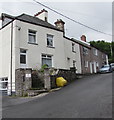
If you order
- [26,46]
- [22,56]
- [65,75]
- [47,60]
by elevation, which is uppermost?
[26,46]

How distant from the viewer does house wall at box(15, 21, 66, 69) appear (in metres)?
17.5

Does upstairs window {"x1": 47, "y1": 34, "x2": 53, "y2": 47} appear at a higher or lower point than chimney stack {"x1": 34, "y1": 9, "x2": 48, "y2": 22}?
lower

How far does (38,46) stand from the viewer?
19.2 metres

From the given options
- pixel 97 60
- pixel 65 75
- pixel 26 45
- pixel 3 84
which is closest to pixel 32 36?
pixel 26 45

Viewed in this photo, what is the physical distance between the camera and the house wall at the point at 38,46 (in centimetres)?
1748

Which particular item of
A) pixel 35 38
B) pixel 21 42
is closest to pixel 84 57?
pixel 35 38

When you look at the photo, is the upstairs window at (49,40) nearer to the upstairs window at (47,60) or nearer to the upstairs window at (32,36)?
the upstairs window at (47,60)

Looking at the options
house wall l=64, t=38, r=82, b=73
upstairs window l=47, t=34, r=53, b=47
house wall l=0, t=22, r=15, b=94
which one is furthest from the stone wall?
house wall l=64, t=38, r=82, b=73

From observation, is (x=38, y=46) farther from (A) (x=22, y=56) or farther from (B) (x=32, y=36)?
(A) (x=22, y=56)

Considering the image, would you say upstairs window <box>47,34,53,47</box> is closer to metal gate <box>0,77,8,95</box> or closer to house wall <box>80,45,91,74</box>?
metal gate <box>0,77,8,95</box>

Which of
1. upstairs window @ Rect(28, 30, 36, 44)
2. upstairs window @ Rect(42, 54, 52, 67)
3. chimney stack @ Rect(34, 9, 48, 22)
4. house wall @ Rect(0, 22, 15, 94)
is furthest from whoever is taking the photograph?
chimney stack @ Rect(34, 9, 48, 22)

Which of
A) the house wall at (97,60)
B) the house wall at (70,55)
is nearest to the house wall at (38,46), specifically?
the house wall at (70,55)

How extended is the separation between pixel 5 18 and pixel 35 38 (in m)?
4.60

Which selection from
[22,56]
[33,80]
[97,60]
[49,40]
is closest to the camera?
[33,80]
